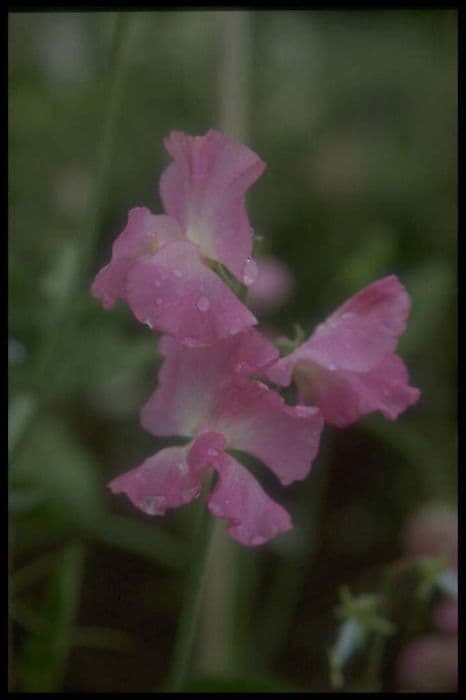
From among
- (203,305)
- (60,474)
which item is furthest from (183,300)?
(60,474)

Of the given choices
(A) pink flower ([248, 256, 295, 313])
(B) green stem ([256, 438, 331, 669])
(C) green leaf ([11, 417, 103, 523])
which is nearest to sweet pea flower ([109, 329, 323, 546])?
(C) green leaf ([11, 417, 103, 523])

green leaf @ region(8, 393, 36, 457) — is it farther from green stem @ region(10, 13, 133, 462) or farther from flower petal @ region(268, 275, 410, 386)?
flower petal @ region(268, 275, 410, 386)

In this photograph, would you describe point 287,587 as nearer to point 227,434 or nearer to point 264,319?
point 264,319

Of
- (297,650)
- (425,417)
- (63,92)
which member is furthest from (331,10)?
(297,650)

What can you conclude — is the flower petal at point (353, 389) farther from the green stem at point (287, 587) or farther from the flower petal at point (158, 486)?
the green stem at point (287, 587)

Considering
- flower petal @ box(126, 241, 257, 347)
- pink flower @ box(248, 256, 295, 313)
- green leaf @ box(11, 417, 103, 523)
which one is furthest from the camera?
pink flower @ box(248, 256, 295, 313)

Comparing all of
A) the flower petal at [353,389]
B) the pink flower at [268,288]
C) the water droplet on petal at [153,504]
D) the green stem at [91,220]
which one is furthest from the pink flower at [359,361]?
the pink flower at [268,288]
